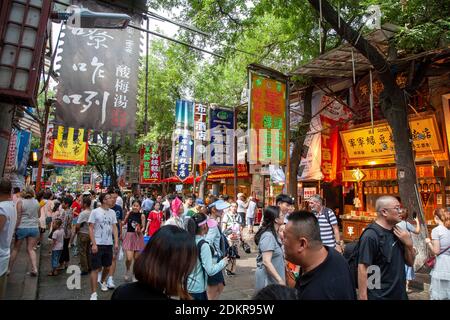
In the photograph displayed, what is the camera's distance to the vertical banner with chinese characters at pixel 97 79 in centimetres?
579

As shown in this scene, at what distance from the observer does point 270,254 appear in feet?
12.1

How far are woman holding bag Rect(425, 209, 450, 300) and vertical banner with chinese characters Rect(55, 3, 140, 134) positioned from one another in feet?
18.1

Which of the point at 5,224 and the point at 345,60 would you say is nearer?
the point at 5,224

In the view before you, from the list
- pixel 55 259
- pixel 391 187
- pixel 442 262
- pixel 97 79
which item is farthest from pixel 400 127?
pixel 55 259

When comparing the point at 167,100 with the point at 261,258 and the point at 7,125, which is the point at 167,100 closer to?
the point at 7,125

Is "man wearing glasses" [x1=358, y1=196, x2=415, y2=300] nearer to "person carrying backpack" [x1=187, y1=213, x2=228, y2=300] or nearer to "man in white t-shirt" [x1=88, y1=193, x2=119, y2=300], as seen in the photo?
"person carrying backpack" [x1=187, y1=213, x2=228, y2=300]

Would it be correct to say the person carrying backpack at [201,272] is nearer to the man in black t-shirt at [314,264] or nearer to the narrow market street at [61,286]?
the man in black t-shirt at [314,264]

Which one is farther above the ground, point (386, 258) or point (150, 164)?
point (150, 164)

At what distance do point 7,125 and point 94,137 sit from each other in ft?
5.14

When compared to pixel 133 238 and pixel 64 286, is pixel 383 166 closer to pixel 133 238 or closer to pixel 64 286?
pixel 133 238

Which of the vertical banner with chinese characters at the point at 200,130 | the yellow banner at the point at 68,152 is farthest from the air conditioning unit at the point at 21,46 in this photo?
the yellow banner at the point at 68,152

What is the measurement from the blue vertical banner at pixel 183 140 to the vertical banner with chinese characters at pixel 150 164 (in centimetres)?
1076

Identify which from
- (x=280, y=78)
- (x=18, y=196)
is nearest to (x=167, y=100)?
(x=280, y=78)

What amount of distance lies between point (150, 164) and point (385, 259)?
974 inches
